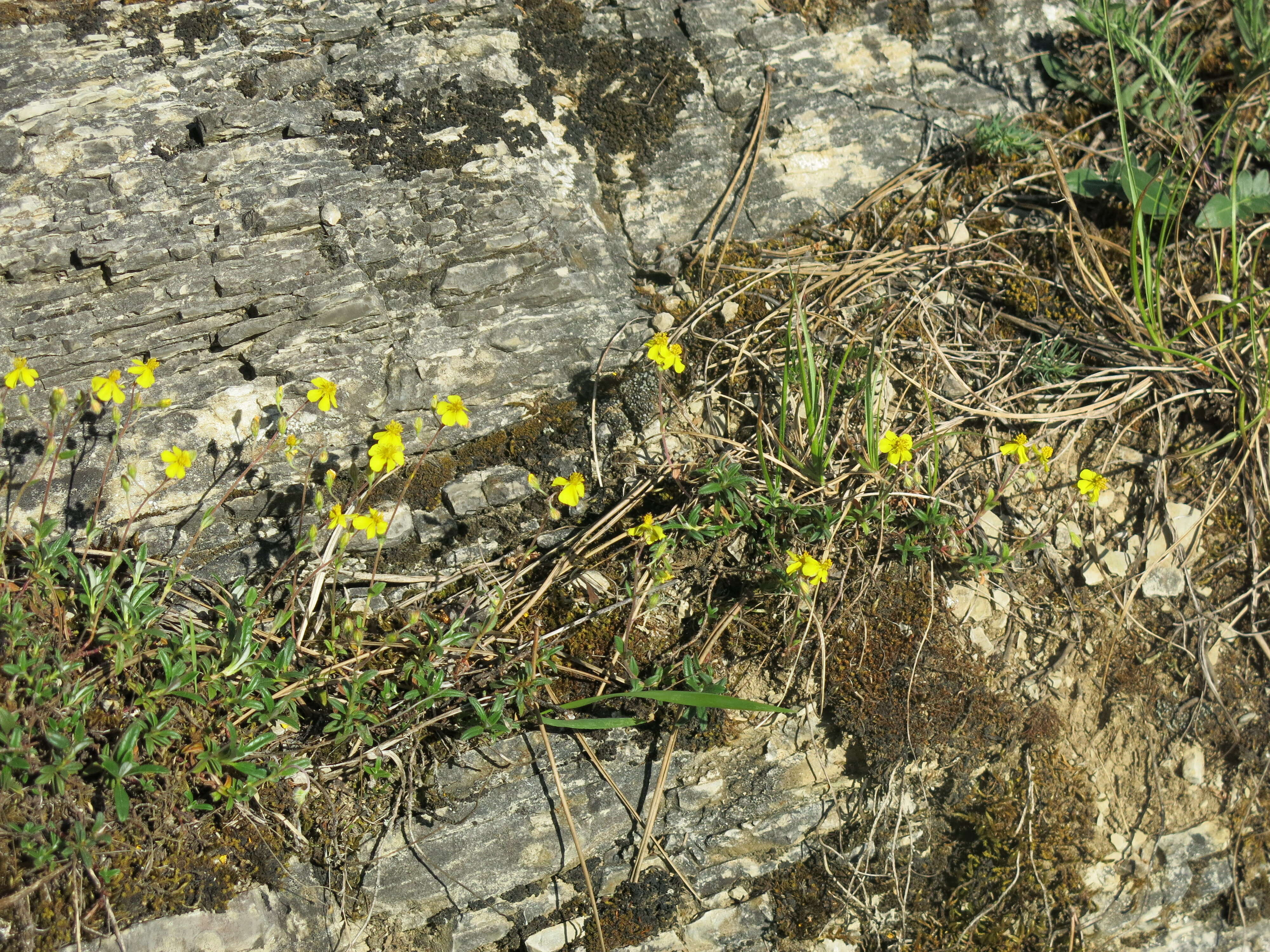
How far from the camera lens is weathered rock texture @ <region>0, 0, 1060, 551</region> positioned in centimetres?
320

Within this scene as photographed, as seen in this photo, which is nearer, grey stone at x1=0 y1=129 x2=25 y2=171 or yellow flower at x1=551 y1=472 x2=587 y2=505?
yellow flower at x1=551 y1=472 x2=587 y2=505

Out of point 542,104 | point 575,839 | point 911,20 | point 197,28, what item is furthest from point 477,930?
point 911,20

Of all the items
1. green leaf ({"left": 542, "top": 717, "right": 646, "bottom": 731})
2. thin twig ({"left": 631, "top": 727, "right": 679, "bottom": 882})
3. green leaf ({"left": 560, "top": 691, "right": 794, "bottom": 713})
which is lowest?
thin twig ({"left": 631, "top": 727, "right": 679, "bottom": 882})

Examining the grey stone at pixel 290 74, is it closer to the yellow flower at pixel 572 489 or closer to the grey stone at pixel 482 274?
the grey stone at pixel 482 274

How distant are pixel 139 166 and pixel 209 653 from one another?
1.99 metres

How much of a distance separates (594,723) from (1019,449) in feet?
6.32

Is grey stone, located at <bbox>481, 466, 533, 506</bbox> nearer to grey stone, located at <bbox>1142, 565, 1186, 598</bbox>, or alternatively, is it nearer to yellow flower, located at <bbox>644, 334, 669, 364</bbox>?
yellow flower, located at <bbox>644, 334, 669, 364</bbox>

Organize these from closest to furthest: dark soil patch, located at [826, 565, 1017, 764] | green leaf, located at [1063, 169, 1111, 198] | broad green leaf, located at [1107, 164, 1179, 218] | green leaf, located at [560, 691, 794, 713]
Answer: green leaf, located at [560, 691, 794, 713], dark soil patch, located at [826, 565, 1017, 764], broad green leaf, located at [1107, 164, 1179, 218], green leaf, located at [1063, 169, 1111, 198]

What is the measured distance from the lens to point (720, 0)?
13.5 ft

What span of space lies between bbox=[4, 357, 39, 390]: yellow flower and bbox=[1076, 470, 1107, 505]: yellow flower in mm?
3845

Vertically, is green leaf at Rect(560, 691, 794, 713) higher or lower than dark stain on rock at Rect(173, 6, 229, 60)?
A: lower

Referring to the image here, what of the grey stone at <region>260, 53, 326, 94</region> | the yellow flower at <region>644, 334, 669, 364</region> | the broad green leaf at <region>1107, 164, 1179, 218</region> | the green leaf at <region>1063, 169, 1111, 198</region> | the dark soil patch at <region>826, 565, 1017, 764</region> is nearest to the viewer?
the dark soil patch at <region>826, 565, 1017, 764</region>

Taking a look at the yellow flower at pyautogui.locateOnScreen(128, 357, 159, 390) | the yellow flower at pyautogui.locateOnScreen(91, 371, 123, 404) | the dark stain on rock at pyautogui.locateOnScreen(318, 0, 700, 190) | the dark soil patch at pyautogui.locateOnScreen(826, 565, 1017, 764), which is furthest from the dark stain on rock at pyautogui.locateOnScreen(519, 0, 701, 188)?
the dark soil patch at pyautogui.locateOnScreen(826, 565, 1017, 764)

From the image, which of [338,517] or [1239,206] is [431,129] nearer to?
[338,517]
